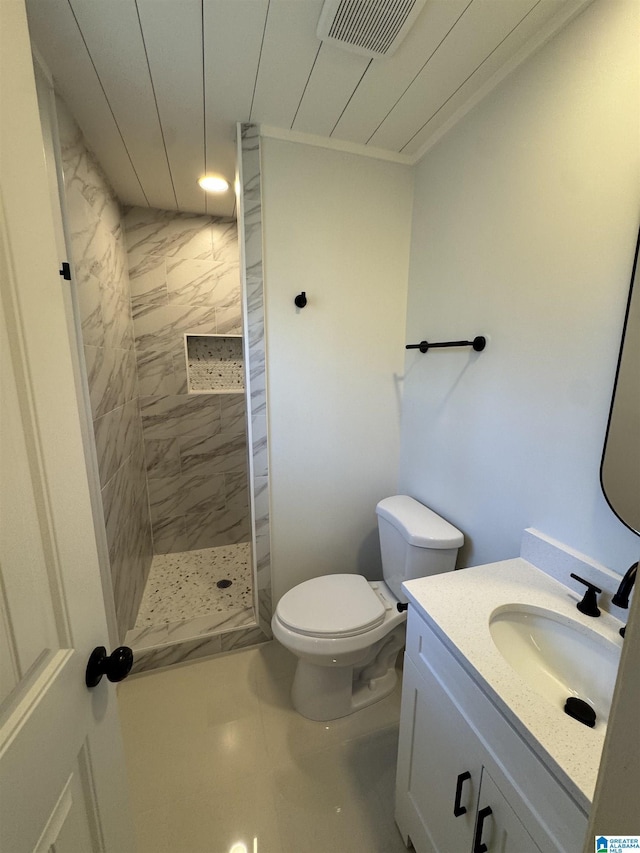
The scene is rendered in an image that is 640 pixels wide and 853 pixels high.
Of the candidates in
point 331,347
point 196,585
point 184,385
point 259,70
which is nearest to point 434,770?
point 331,347

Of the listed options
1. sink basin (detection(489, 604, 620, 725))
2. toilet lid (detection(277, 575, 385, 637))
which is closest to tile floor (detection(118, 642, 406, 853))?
toilet lid (detection(277, 575, 385, 637))

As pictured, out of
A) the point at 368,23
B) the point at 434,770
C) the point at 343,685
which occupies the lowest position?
the point at 343,685

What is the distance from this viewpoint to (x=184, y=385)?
8.21ft

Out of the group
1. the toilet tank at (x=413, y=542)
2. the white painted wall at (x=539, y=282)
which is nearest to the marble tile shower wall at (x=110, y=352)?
the toilet tank at (x=413, y=542)

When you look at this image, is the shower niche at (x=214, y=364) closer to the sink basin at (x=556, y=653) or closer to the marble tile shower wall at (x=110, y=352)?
the marble tile shower wall at (x=110, y=352)

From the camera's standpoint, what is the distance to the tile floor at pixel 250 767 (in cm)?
112

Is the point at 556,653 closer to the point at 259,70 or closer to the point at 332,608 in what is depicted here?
the point at 332,608

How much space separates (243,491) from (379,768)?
186 cm

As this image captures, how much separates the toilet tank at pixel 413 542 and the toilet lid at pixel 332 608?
0.52ft

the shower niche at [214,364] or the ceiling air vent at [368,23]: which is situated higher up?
the ceiling air vent at [368,23]

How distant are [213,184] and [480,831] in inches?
104

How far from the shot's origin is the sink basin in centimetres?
82

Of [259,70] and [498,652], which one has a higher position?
[259,70]

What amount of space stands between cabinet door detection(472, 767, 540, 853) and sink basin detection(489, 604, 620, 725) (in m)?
0.24
